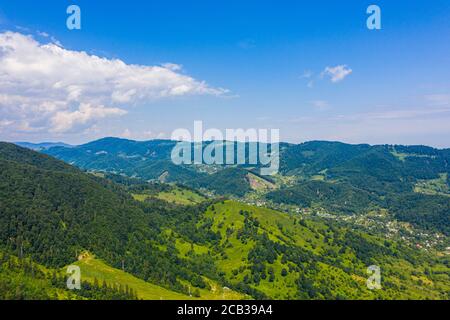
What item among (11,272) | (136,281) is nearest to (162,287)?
(136,281)
